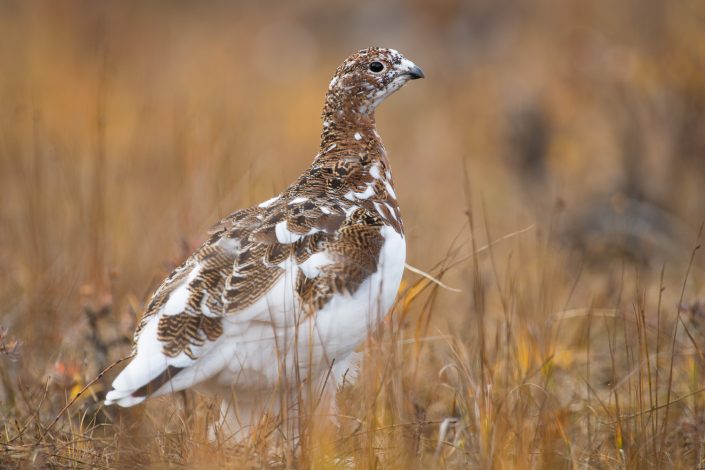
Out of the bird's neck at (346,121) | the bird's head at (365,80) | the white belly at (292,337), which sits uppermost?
the bird's head at (365,80)

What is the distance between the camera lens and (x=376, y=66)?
3727 millimetres

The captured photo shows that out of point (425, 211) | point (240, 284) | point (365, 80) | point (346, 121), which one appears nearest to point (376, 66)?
point (365, 80)

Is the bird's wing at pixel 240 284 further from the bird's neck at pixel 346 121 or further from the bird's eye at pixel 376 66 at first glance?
the bird's eye at pixel 376 66

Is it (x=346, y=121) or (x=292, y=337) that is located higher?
(x=346, y=121)

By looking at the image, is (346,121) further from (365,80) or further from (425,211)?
(425,211)

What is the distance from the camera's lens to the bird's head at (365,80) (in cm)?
371

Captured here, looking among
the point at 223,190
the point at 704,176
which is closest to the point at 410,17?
the point at 704,176

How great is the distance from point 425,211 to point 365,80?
3.88 meters

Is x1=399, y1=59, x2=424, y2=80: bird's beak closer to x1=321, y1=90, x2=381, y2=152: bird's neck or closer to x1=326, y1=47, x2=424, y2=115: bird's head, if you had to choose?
x1=326, y1=47, x2=424, y2=115: bird's head

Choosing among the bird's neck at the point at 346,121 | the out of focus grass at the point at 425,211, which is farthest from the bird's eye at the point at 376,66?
Answer: the out of focus grass at the point at 425,211

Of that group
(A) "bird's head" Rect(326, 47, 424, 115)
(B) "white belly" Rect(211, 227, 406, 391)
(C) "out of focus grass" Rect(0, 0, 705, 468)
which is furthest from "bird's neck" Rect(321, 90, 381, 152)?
(B) "white belly" Rect(211, 227, 406, 391)

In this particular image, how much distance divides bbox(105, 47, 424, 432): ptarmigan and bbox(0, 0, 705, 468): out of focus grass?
16 centimetres

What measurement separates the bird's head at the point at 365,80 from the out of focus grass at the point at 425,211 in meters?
0.43

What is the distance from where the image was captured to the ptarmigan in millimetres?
2883
